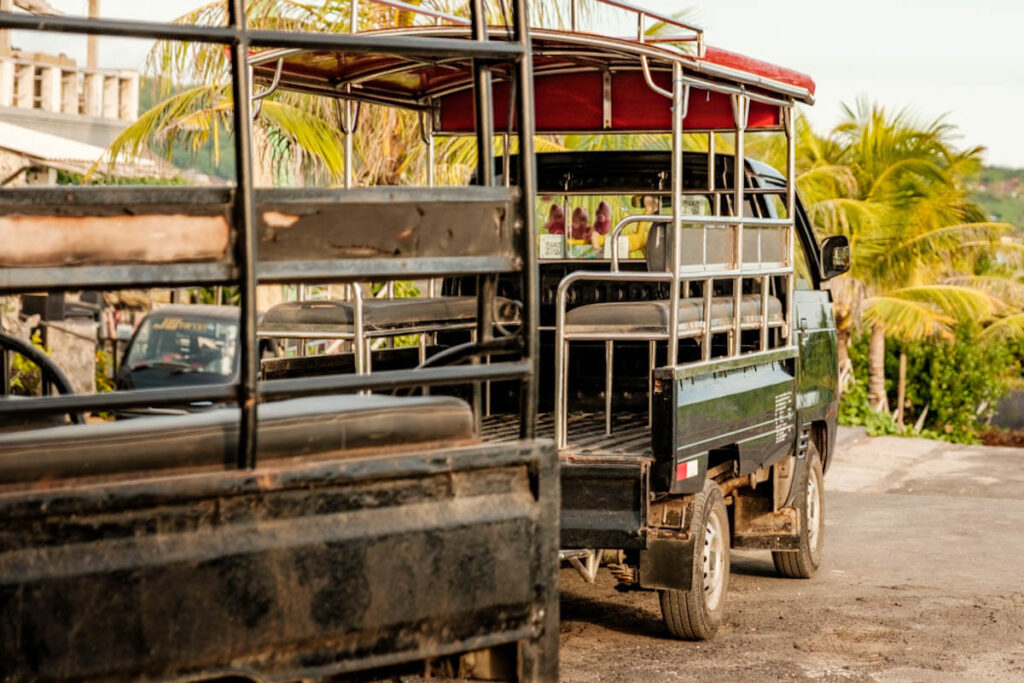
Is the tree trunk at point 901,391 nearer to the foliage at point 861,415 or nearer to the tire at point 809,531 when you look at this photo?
the foliage at point 861,415

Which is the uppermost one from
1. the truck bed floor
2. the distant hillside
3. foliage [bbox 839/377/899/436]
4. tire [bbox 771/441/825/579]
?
the distant hillside

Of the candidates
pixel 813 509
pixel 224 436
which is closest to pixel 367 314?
pixel 813 509

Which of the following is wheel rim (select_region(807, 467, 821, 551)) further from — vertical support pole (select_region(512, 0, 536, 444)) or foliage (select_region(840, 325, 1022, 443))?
foliage (select_region(840, 325, 1022, 443))

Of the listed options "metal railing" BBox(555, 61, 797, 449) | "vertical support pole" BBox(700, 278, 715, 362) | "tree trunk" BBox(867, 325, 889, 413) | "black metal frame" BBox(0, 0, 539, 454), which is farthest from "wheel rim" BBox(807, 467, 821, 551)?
"tree trunk" BBox(867, 325, 889, 413)

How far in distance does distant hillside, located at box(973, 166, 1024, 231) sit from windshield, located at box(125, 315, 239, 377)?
174 feet

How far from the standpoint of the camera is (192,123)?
559 inches

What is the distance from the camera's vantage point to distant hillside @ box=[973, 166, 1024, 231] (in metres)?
69.2

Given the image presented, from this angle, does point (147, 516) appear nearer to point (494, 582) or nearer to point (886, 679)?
point (494, 582)

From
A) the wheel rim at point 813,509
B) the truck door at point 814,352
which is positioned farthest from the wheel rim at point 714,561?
the wheel rim at point 813,509

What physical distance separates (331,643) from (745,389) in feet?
13.1

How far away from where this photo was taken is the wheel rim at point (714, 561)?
6641mm

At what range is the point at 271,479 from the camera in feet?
9.73

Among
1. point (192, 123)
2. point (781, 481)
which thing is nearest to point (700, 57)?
point (781, 481)

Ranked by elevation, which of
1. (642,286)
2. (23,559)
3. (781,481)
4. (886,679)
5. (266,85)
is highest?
(266,85)
